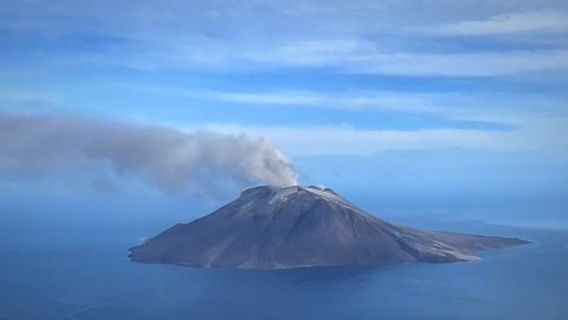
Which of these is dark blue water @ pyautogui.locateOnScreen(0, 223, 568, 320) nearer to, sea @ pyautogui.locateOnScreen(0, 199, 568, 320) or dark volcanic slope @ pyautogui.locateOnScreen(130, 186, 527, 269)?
sea @ pyautogui.locateOnScreen(0, 199, 568, 320)

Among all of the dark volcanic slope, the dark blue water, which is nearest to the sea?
the dark blue water

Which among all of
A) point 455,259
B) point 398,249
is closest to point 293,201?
point 398,249

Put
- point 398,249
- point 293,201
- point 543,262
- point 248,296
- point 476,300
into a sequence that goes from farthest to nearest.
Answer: point 293,201 → point 398,249 → point 543,262 → point 248,296 → point 476,300

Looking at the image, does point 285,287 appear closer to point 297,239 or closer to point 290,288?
point 290,288

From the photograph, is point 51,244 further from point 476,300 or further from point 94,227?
point 476,300

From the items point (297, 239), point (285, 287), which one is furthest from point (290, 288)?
point (297, 239)

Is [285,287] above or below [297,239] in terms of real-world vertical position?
below
